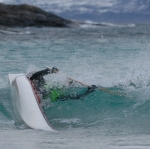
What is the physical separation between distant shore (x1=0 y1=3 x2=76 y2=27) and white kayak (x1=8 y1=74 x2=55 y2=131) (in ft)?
139

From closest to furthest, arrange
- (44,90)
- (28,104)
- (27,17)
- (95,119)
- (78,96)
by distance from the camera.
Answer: (28,104)
(95,119)
(78,96)
(44,90)
(27,17)

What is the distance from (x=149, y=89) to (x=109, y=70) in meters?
6.19

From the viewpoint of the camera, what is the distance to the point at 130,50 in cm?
2641

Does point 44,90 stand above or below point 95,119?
above

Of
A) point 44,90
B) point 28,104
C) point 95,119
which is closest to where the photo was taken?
point 28,104

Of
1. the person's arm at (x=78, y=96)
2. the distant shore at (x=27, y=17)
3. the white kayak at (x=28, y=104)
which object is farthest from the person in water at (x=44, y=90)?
the distant shore at (x=27, y=17)

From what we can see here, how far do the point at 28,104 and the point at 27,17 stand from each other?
48400 mm

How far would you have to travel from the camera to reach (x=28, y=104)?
30.8ft

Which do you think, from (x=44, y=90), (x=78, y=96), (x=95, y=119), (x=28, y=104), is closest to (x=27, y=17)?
(x=44, y=90)

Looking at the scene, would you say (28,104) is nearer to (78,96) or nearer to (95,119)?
(78,96)

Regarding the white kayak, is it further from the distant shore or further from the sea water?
the distant shore

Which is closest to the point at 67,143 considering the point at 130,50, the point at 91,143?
the point at 91,143

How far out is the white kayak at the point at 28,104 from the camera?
338 inches

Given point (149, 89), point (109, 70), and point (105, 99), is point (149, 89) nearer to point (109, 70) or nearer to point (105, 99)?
point (105, 99)
